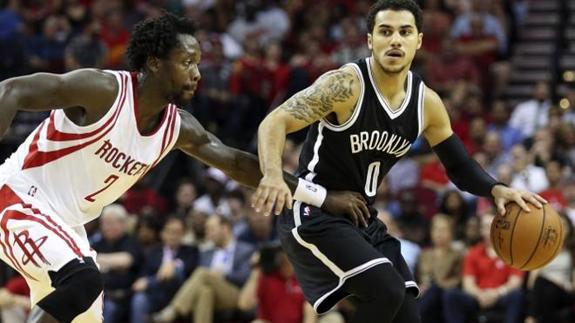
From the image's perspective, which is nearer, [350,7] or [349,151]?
[349,151]

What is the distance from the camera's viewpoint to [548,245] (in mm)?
6629

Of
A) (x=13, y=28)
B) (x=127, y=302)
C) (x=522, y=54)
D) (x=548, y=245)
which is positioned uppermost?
(x=548, y=245)

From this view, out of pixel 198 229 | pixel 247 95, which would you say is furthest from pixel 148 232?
pixel 247 95

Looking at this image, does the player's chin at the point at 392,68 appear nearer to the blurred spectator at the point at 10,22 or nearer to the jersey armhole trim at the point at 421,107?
the jersey armhole trim at the point at 421,107

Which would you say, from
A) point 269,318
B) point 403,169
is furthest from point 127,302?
point 403,169

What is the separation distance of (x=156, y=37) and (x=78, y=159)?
792mm

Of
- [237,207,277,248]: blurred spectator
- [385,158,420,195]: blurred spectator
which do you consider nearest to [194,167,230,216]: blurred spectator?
[237,207,277,248]: blurred spectator

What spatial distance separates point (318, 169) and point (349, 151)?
0.72 feet

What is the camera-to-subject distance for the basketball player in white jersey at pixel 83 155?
5.61 m

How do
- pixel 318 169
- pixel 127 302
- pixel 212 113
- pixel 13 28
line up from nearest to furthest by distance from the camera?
pixel 318 169, pixel 127 302, pixel 212 113, pixel 13 28

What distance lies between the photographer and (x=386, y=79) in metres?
6.41

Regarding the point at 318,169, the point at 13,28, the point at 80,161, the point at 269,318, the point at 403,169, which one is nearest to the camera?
the point at 80,161

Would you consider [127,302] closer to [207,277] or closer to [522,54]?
[207,277]

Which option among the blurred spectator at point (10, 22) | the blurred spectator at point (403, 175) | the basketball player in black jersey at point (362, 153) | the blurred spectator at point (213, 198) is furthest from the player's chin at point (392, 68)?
the blurred spectator at point (10, 22)
